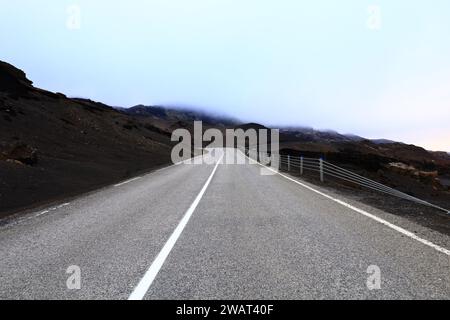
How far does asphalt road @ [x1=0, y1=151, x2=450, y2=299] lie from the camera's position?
489cm

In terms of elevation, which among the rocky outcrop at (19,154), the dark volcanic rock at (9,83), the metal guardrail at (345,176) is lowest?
the metal guardrail at (345,176)

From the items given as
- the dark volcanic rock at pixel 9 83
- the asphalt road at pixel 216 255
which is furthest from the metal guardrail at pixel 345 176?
the dark volcanic rock at pixel 9 83

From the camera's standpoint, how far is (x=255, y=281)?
5.18 m

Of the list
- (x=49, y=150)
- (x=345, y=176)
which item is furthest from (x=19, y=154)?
(x=345, y=176)

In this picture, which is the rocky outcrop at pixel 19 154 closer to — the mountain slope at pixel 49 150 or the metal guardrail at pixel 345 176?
the mountain slope at pixel 49 150

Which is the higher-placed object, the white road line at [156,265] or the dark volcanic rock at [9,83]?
the dark volcanic rock at [9,83]

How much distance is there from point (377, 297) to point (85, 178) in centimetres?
1888

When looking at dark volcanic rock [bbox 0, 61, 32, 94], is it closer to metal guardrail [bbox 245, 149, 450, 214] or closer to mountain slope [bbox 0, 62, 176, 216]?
mountain slope [bbox 0, 62, 176, 216]

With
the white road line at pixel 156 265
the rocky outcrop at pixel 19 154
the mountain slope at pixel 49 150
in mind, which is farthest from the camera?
the rocky outcrop at pixel 19 154

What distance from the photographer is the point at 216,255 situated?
21.1 feet

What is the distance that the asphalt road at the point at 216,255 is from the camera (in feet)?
16.0
